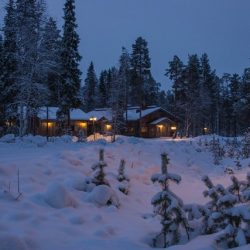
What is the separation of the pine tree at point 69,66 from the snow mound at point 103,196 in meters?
30.6

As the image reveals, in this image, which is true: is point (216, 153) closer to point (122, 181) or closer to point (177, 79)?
point (122, 181)

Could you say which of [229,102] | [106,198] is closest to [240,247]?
[106,198]

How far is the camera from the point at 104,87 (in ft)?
280

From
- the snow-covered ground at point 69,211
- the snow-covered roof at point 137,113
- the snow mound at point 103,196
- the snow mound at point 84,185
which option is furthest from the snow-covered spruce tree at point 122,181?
the snow-covered roof at point 137,113

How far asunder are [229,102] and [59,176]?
232 ft

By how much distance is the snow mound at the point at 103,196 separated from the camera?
8547mm

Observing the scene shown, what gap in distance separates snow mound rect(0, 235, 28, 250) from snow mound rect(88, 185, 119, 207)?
3.45 metres

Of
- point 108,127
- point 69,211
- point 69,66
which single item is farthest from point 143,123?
point 69,211

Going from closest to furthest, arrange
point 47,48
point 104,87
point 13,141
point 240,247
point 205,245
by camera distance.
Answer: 1. point 240,247
2. point 205,245
3. point 13,141
4. point 47,48
5. point 104,87

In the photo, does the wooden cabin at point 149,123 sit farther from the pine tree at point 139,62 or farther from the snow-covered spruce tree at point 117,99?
the snow-covered spruce tree at point 117,99

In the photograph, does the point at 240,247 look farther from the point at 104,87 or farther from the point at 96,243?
the point at 104,87

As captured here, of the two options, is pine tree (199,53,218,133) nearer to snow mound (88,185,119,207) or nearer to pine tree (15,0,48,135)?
pine tree (15,0,48,135)

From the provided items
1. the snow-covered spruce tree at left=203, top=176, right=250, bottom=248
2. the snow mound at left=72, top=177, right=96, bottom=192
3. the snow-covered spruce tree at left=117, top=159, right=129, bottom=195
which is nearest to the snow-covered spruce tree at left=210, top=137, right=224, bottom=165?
the snow-covered spruce tree at left=117, top=159, right=129, bottom=195

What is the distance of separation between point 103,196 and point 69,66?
3182 centimetres
